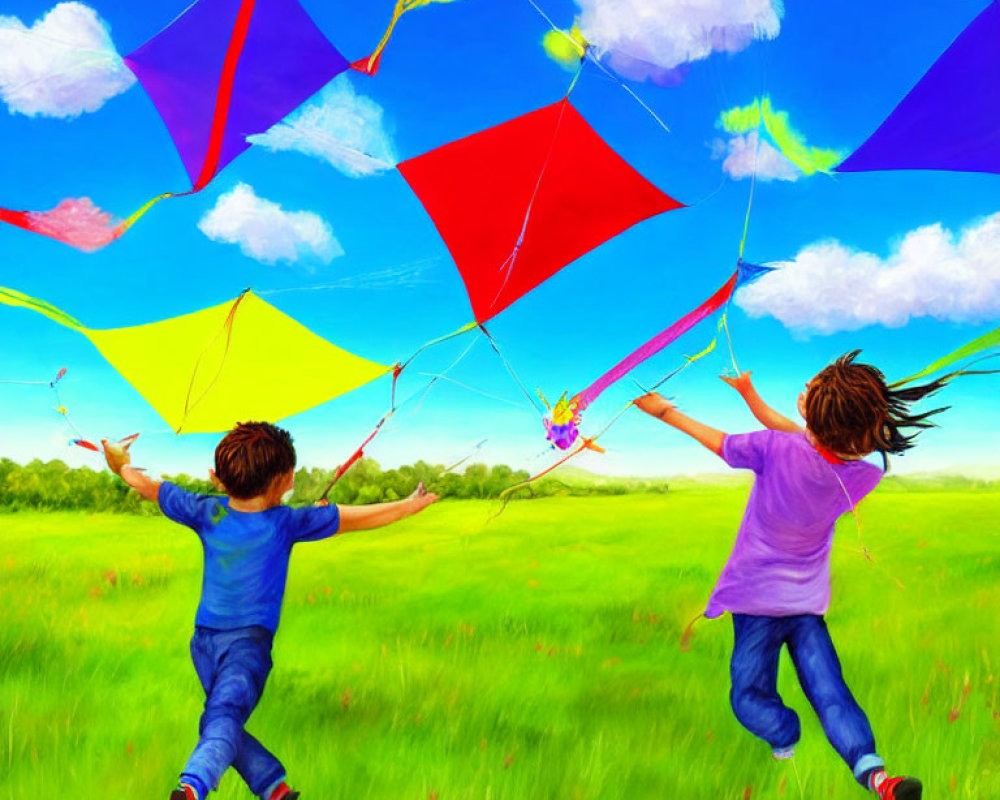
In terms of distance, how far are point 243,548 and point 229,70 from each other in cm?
252

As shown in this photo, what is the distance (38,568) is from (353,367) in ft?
14.7

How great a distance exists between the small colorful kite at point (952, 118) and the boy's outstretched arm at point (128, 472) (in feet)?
11.2

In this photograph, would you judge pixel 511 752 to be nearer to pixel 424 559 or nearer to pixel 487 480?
pixel 424 559

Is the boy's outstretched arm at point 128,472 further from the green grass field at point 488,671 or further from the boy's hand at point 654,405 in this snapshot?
the boy's hand at point 654,405

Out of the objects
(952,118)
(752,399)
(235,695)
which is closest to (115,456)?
(235,695)

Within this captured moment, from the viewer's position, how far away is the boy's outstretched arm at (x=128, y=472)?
3.01m

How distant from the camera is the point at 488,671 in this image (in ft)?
14.3

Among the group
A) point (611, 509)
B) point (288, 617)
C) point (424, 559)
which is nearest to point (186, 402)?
point (288, 617)

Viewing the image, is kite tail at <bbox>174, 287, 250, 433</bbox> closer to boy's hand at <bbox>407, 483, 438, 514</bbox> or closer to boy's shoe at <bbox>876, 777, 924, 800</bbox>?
boy's hand at <bbox>407, 483, 438, 514</bbox>

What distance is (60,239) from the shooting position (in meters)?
3.63

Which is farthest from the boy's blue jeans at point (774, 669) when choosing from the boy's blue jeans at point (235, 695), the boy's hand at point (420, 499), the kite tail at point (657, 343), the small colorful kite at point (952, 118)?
the small colorful kite at point (952, 118)

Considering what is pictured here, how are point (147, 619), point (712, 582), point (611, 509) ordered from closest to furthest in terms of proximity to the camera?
point (147, 619)
point (712, 582)
point (611, 509)

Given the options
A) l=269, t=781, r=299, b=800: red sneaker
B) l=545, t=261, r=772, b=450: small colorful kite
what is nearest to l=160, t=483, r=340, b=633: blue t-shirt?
l=269, t=781, r=299, b=800: red sneaker

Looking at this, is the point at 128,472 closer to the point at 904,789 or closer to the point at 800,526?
the point at 800,526
